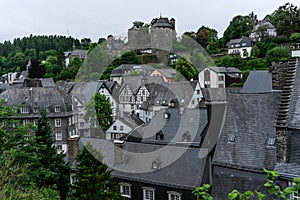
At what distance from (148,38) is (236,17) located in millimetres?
26306

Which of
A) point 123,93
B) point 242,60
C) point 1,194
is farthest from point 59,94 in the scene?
point 242,60

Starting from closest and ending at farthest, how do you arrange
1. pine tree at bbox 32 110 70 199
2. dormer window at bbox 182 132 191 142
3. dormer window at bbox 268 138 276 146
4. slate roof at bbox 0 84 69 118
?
dormer window at bbox 268 138 276 146, pine tree at bbox 32 110 70 199, dormer window at bbox 182 132 191 142, slate roof at bbox 0 84 69 118

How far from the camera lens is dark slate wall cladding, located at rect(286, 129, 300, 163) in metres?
12.6

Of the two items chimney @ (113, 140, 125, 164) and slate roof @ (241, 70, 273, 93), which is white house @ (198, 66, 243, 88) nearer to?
slate roof @ (241, 70, 273, 93)

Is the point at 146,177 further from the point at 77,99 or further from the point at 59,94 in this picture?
the point at 77,99

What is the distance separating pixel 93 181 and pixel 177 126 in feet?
35.0

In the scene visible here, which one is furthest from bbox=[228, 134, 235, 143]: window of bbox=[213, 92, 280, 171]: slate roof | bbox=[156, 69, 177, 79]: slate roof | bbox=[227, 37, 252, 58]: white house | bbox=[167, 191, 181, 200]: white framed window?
bbox=[227, 37, 252, 58]: white house

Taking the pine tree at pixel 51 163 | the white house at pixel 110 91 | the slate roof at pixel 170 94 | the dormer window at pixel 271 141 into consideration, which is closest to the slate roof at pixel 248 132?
the dormer window at pixel 271 141

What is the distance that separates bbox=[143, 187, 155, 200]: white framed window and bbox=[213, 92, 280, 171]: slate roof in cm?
498

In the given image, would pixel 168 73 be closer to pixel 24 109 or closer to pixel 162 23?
pixel 162 23

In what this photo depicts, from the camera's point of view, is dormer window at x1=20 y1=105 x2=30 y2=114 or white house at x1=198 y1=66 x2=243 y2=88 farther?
white house at x1=198 y1=66 x2=243 y2=88

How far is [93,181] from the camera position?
53.2 ft

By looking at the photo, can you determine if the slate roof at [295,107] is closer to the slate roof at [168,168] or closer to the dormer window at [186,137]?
the slate roof at [168,168]

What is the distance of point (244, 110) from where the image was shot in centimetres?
1541
